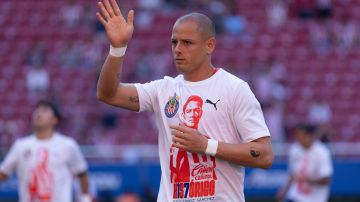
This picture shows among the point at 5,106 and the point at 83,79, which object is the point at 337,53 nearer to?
the point at 83,79

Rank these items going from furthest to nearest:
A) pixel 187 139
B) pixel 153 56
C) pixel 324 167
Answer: pixel 153 56 → pixel 324 167 → pixel 187 139

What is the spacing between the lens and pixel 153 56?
76.0 ft

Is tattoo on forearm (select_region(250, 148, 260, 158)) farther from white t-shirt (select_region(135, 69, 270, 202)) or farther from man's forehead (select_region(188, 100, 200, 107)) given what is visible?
man's forehead (select_region(188, 100, 200, 107))

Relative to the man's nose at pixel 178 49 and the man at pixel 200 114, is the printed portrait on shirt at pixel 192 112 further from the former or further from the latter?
the man's nose at pixel 178 49

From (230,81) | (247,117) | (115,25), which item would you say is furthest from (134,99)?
(247,117)

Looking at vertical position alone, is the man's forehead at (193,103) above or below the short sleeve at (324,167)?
above

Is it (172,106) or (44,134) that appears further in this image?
(44,134)

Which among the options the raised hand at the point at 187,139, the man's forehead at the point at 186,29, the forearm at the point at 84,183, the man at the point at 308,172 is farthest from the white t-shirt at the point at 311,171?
the raised hand at the point at 187,139

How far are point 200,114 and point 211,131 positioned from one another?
0.45 feet

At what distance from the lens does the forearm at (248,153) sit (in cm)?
605

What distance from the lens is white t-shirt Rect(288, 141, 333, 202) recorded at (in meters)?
12.9

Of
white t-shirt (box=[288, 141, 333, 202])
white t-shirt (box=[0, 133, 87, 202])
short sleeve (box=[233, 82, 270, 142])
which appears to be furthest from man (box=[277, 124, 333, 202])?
short sleeve (box=[233, 82, 270, 142])

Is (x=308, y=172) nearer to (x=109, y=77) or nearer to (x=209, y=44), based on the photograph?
(x=209, y=44)

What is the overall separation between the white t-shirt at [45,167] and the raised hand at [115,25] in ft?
14.6
